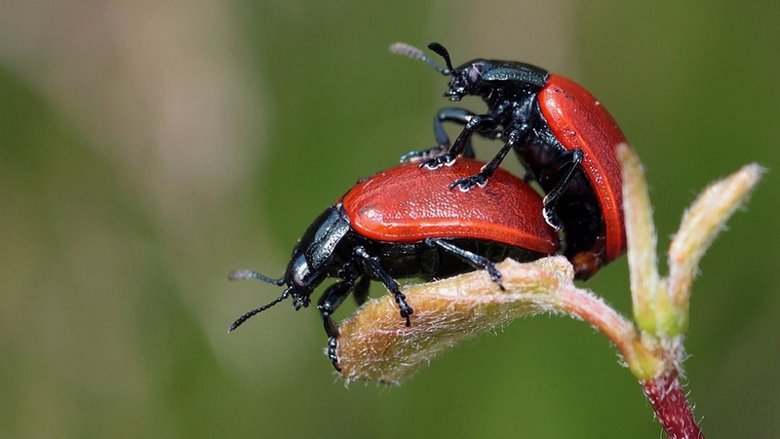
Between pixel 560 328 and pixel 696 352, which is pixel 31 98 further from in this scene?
pixel 696 352

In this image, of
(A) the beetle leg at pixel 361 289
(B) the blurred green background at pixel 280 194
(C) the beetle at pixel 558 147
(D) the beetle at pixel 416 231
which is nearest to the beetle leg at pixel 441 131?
(C) the beetle at pixel 558 147

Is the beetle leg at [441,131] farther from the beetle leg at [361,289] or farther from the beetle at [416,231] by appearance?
the beetle leg at [361,289]

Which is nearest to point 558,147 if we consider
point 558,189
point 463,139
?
point 558,189

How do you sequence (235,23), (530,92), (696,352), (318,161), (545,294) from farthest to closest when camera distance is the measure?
(235,23) < (318,161) < (696,352) < (530,92) < (545,294)

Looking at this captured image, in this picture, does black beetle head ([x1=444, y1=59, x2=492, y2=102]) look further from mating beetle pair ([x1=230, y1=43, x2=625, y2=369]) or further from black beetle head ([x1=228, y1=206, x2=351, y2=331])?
black beetle head ([x1=228, y1=206, x2=351, y2=331])

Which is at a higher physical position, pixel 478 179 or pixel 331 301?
pixel 478 179

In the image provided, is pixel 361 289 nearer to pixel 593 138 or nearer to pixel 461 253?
pixel 461 253

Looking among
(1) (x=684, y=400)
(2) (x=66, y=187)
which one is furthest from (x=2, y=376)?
(1) (x=684, y=400)
